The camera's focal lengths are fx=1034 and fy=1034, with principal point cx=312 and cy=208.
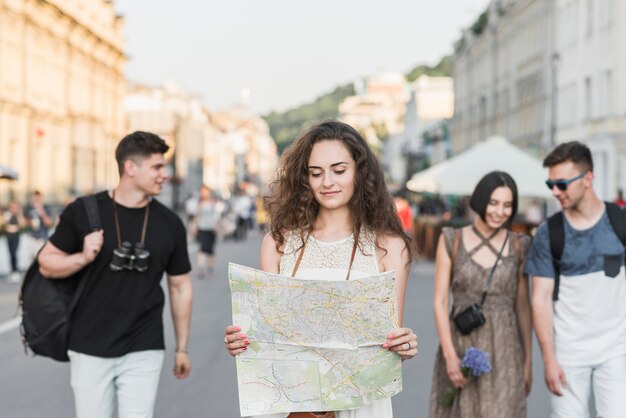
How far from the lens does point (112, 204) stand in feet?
17.1

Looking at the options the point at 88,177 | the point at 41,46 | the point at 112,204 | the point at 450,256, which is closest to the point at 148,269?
the point at 112,204

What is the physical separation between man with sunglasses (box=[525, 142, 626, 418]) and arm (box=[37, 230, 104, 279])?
2.26 m

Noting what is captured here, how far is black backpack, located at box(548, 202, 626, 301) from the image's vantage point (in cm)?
544

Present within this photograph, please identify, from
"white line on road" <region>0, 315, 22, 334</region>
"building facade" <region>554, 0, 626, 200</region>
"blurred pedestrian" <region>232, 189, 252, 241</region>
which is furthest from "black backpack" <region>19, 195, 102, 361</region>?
"blurred pedestrian" <region>232, 189, 252, 241</region>

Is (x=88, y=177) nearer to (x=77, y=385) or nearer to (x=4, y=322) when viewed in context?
(x=4, y=322)

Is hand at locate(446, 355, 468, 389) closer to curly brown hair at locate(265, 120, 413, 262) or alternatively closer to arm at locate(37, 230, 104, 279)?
curly brown hair at locate(265, 120, 413, 262)

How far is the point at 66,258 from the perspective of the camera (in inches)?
198

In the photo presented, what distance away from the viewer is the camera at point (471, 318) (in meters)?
5.46

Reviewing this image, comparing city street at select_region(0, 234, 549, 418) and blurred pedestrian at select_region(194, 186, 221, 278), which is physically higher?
blurred pedestrian at select_region(194, 186, 221, 278)

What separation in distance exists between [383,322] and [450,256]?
220 cm

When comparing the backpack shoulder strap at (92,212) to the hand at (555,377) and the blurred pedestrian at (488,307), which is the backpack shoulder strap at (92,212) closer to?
the blurred pedestrian at (488,307)

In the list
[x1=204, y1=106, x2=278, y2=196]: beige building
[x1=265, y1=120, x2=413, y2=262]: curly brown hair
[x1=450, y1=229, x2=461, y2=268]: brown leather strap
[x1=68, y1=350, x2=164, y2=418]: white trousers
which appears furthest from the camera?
[x1=204, y1=106, x2=278, y2=196]: beige building

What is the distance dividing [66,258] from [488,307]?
7.25 feet

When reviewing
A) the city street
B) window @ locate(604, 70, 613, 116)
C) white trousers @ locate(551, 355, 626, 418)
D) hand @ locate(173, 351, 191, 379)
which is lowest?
the city street
